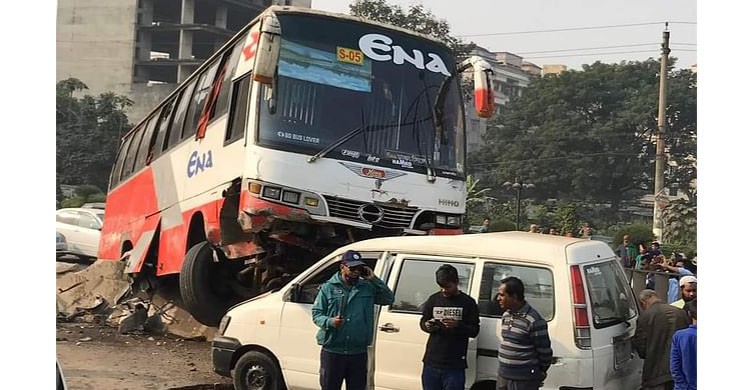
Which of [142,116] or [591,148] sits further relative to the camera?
[142,116]

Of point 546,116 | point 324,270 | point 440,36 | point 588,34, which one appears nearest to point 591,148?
point 546,116

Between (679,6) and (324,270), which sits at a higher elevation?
(679,6)

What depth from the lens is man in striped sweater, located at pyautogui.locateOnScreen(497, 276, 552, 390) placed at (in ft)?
11.4

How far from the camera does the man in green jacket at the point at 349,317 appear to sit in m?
3.78

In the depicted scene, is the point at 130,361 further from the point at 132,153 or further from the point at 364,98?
the point at 364,98

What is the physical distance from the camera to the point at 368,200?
3.78 metres

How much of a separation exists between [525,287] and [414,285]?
0.53 metres

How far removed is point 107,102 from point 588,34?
7.99 ft

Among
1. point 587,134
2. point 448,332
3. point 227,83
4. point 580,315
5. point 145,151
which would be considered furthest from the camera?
point 145,151

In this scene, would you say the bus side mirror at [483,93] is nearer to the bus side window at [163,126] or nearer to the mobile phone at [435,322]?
the mobile phone at [435,322]

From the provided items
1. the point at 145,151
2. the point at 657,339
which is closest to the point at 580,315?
the point at 657,339

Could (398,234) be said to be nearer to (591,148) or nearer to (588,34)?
(591,148)

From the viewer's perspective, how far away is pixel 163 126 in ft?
14.4

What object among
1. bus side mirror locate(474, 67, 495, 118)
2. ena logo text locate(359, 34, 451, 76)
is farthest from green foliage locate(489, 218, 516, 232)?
ena logo text locate(359, 34, 451, 76)
